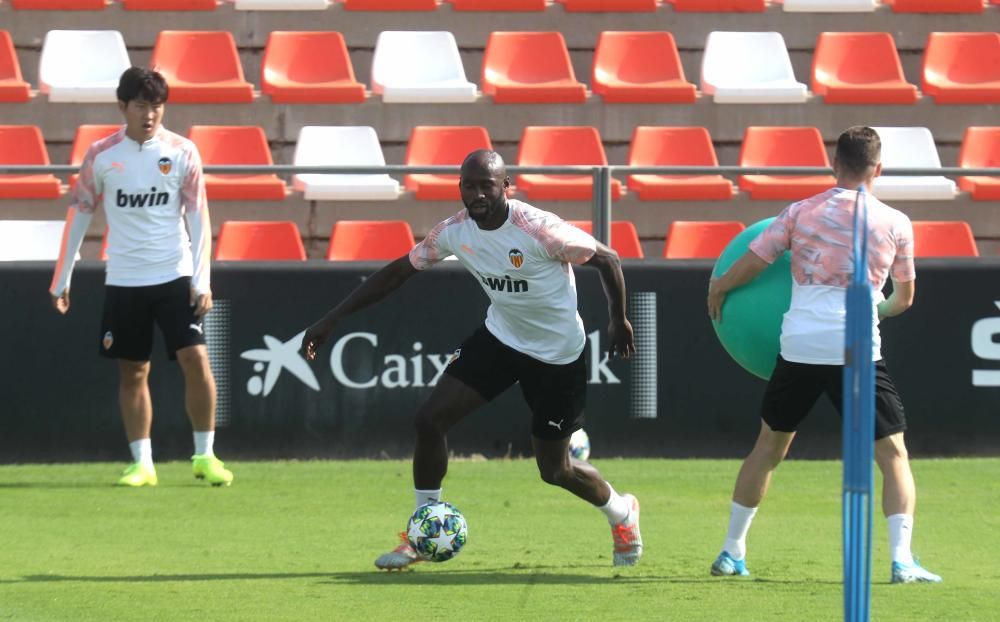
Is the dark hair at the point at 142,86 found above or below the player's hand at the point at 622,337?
above

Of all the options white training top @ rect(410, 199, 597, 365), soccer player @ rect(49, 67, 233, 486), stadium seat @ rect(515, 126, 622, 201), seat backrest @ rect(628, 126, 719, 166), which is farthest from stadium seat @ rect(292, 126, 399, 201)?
white training top @ rect(410, 199, 597, 365)

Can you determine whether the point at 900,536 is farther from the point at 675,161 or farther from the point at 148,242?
the point at 675,161

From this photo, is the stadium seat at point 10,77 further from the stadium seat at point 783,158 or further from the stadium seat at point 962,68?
the stadium seat at point 962,68

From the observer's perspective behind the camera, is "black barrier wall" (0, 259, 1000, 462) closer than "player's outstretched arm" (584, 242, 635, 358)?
No

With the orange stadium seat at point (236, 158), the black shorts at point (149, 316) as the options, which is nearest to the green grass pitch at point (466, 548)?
the black shorts at point (149, 316)

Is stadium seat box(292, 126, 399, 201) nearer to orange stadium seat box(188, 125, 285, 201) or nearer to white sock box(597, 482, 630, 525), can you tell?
orange stadium seat box(188, 125, 285, 201)

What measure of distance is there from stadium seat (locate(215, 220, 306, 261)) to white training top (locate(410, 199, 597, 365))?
5241mm

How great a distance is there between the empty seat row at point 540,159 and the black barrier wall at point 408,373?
213cm

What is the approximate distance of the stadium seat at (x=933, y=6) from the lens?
15586 mm

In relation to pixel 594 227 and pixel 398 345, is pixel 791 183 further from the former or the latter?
pixel 398 345

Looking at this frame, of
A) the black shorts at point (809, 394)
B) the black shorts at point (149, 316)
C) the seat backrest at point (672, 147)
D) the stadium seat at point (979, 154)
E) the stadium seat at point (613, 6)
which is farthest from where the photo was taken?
the stadium seat at point (613, 6)

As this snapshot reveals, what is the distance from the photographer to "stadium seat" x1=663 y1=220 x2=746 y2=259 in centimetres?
1257

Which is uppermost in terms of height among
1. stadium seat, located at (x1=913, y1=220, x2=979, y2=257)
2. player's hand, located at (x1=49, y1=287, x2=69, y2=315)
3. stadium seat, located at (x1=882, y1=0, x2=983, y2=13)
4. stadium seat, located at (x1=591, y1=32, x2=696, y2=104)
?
player's hand, located at (x1=49, y1=287, x2=69, y2=315)

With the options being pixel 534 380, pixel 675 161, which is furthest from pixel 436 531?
pixel 675 161
